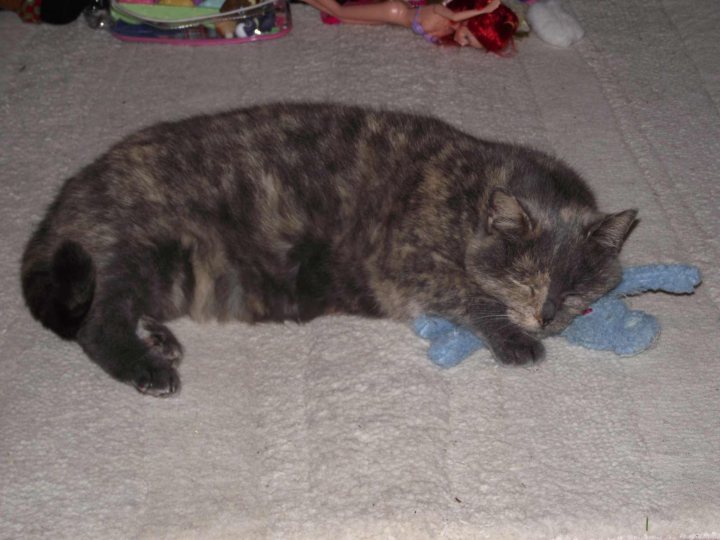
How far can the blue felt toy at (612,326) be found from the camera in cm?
229

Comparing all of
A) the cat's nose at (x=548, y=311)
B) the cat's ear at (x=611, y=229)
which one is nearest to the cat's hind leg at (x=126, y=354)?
the cat's nose at (x=548, y=311)

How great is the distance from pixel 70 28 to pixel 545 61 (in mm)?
1851

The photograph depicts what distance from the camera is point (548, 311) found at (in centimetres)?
219

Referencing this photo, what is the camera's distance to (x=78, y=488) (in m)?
1.99

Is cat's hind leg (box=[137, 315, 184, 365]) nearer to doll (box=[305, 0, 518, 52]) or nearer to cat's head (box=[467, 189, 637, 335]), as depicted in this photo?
cat's head (box=[467, 189, 637, 335])

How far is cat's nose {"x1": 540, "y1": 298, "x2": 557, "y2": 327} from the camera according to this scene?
86.1 inches

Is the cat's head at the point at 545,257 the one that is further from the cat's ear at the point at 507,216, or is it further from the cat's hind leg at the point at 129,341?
the cat's hind leg at the point at 129,341

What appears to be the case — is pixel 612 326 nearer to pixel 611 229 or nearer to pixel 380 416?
pixel 611 229

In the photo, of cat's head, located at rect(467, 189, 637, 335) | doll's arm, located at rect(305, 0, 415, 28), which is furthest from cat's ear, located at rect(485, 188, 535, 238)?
doll's arm, located at rect(305, 0, 415, 28)

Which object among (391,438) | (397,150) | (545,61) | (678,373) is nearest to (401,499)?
(391,438)

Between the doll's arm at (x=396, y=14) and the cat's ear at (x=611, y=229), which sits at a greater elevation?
the cat's ear at (x=611, y=229)

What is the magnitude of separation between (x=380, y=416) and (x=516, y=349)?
1.26ft

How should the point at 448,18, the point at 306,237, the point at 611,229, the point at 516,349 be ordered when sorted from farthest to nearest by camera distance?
the point at 448,18
the point at 306,237
the point at 516,349
the point at 611,229

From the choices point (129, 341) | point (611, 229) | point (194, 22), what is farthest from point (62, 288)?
point (194, 22)
